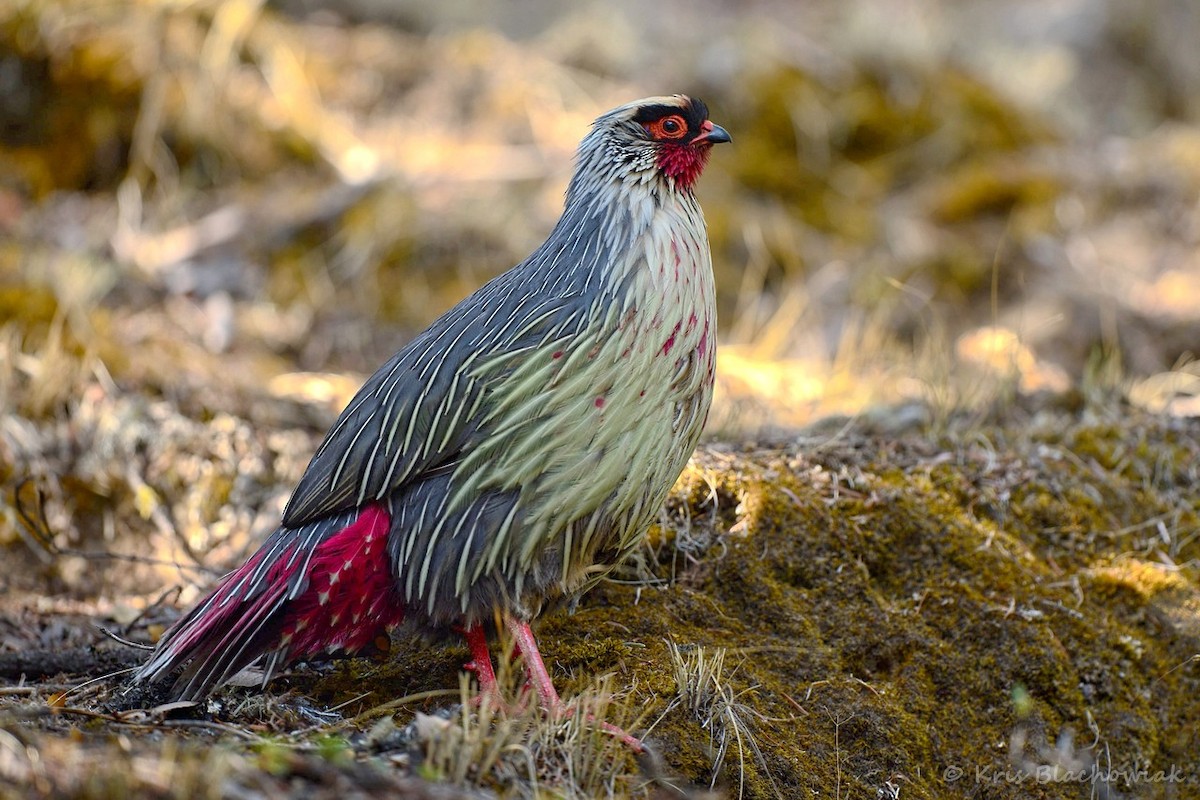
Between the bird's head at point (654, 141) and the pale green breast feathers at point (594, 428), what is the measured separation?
1.27 feet

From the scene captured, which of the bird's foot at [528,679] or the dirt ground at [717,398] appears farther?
the dirt ground at [717,398]

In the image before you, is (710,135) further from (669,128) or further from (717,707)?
(717,707)

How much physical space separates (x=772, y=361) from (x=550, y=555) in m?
3.65

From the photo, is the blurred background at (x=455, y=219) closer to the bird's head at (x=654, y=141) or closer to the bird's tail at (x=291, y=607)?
the bird's head at (x=654, y=141)

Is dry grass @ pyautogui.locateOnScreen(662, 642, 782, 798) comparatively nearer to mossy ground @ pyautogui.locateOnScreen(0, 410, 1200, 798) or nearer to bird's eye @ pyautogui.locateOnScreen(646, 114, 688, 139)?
mossy ground @ pyautogui.locateOnScreen(0, 410, 1200, 798)

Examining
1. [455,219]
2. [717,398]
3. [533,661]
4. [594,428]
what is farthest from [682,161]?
[455,219]

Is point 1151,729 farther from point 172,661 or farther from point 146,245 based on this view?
point 146,245

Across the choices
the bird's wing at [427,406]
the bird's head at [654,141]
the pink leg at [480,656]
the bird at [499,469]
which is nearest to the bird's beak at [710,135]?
the bird's head at [654,141]

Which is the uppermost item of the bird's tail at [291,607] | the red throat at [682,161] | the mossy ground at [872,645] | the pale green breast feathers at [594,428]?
the red throat at [682,161]

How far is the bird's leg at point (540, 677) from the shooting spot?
3.02 m

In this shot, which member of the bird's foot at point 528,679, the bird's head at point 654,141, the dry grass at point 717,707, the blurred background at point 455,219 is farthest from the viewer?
the blurred background at point 455,219

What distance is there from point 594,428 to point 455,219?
194 inches

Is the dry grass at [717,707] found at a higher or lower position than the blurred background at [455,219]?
lower

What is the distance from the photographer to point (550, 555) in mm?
3316
